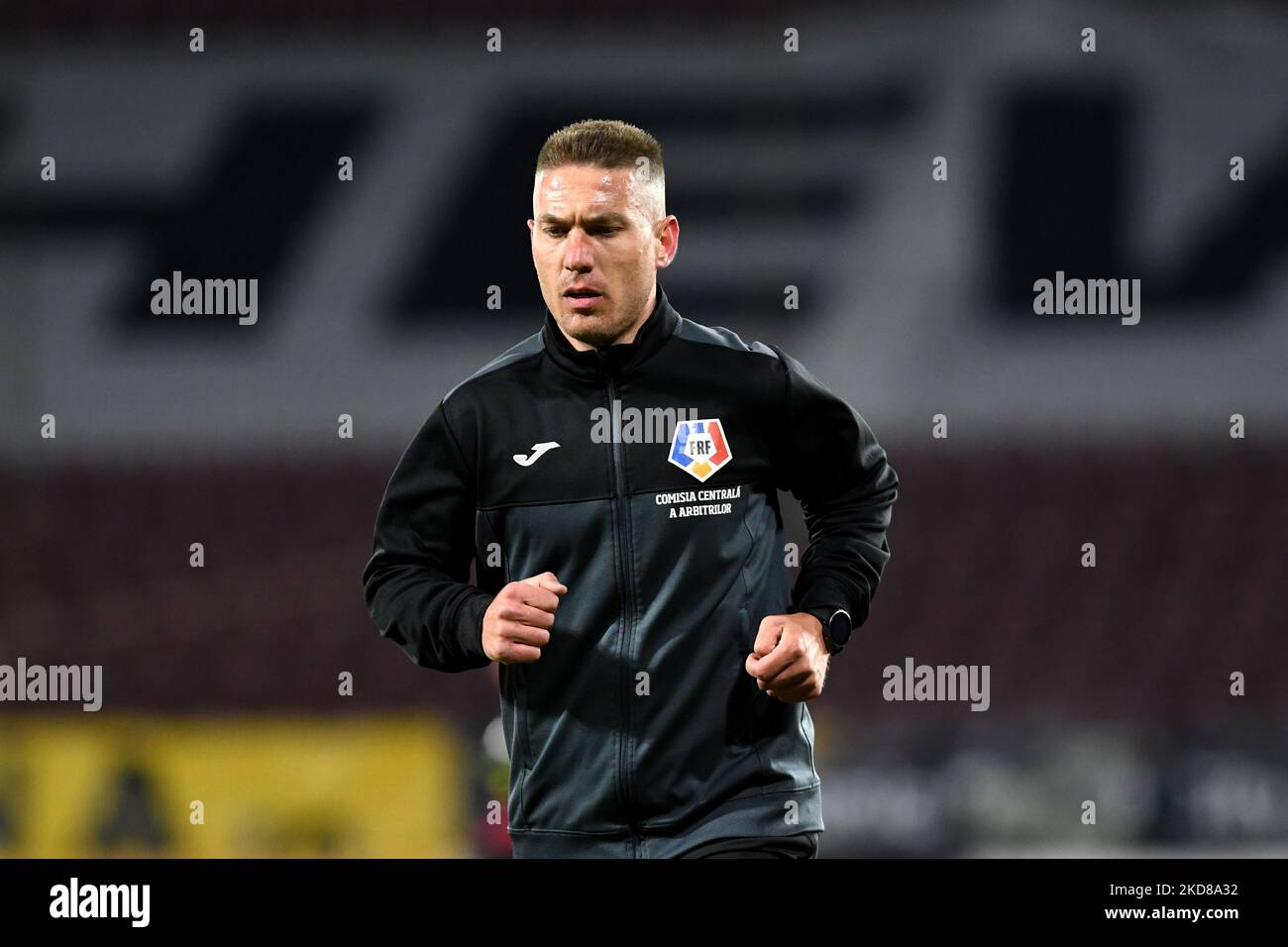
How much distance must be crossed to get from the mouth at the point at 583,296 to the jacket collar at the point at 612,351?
79mm

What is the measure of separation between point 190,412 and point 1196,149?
5.75 m

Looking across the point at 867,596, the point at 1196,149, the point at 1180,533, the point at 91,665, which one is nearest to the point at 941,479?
the point at 1180,533

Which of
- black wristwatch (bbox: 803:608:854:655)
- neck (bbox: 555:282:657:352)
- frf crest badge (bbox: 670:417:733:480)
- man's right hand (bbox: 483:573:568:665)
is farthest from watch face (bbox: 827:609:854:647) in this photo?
neck (bbox: 555:282:657:352)

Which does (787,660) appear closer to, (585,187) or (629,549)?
(629,549)

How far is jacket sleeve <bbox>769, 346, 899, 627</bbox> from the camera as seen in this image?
9.00ft

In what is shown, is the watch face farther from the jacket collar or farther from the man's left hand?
the jacket collar

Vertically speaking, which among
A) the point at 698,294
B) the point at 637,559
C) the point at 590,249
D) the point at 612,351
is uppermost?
the point at 698,294

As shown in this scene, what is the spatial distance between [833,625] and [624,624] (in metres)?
0.32

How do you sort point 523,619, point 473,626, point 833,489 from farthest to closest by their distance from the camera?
point 833,489 < point 473,626 < point 523,619

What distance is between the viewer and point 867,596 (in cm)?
277

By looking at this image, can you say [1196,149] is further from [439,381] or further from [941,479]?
[439,381]

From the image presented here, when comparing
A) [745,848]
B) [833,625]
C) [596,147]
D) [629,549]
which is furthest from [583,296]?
[745,848]

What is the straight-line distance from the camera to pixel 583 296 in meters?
2.70
